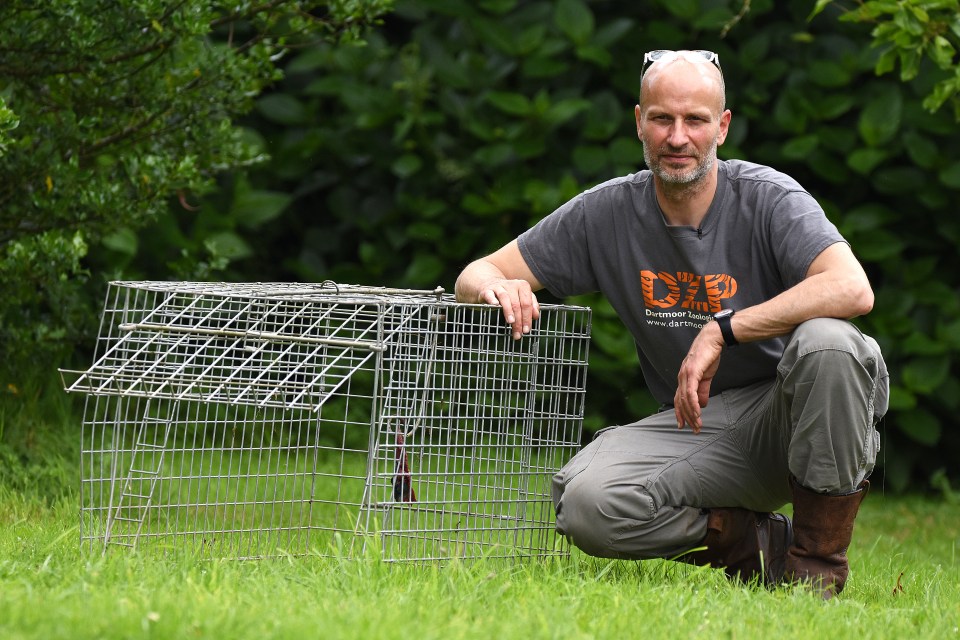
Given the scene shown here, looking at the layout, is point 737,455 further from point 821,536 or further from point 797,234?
point 797,234

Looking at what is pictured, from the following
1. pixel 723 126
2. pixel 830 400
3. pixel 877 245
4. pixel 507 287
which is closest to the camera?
pixel 830 400

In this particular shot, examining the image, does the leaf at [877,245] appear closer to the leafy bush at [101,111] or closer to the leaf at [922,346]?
the leaf at [922,346]

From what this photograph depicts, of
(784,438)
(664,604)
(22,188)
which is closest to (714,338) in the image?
(784,438)

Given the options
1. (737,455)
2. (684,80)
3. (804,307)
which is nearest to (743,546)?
(737,455)

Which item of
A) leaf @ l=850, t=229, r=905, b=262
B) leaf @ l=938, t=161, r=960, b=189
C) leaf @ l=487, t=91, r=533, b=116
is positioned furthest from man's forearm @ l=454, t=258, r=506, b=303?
leaf @ l=938, t=161, r=960, b=189

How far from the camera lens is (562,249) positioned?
3.18m

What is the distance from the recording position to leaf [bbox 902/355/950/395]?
496 cm

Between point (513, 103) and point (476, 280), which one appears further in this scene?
point (513, 103)

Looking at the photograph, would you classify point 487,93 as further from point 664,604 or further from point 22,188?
point 664,604

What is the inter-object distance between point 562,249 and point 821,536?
991 mm

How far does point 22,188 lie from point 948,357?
12.2ft

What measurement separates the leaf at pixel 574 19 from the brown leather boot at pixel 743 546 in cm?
272

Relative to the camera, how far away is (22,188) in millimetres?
3934

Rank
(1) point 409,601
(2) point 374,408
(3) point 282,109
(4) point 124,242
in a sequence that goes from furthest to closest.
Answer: (3) point 282,109, (4) point 124,242, (2) point 374,408, (1) point 409,601
